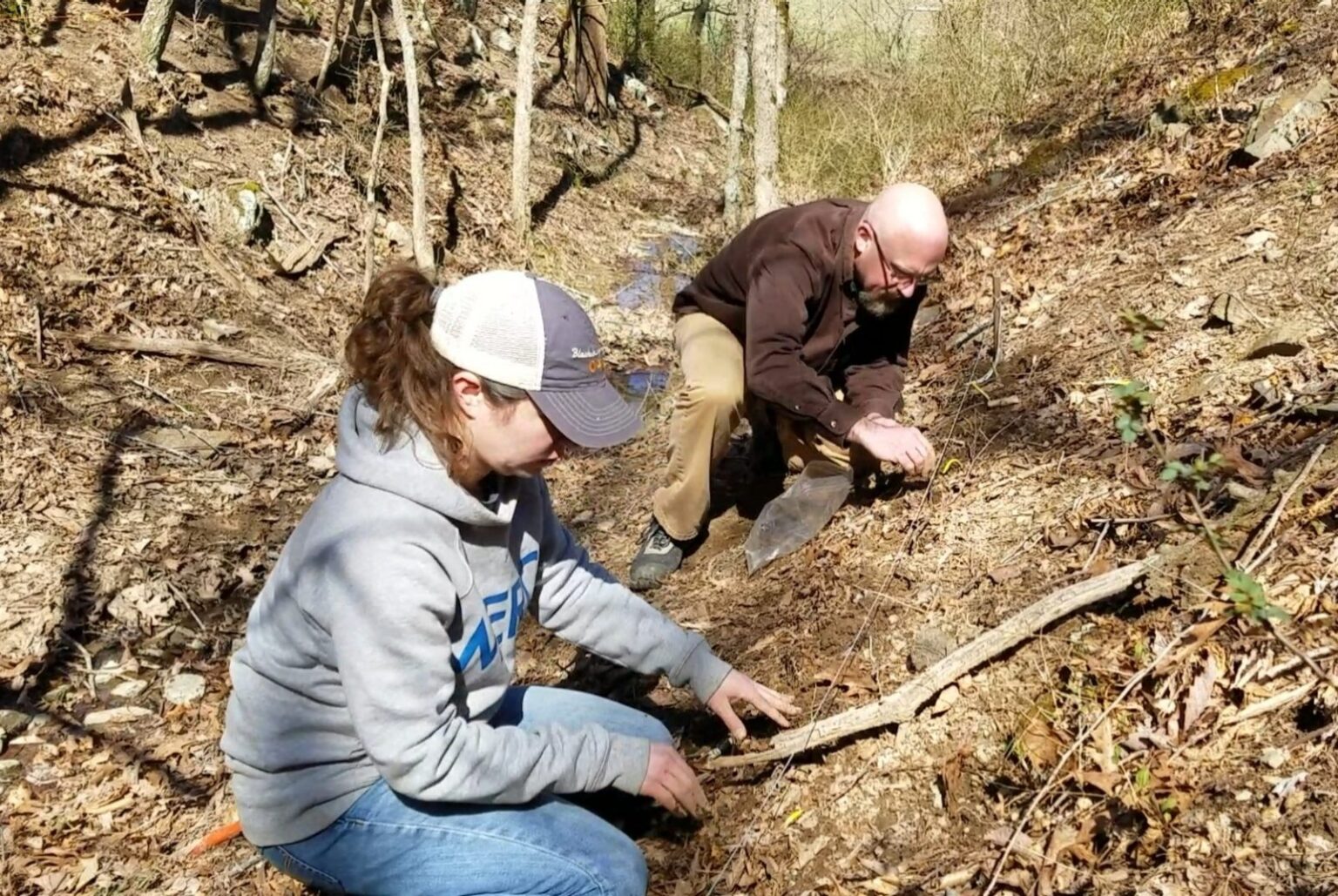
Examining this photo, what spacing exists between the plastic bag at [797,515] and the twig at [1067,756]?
1.60m

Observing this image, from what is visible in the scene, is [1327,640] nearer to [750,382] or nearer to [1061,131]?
[750,382]

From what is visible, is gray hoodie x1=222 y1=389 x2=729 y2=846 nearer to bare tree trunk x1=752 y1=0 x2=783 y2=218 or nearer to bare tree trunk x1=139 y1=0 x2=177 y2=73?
bare tree trunk x1=752 y1=0 x2=783 y2=218

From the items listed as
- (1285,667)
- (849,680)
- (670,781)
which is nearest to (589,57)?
(849,680)

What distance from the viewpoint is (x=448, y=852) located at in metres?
2.21

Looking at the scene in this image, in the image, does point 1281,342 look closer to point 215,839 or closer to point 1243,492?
point 1243,492

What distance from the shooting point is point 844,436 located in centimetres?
372

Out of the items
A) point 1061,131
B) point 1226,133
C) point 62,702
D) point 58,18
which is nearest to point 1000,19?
point 1061,131

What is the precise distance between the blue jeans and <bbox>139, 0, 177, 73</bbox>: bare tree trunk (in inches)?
300

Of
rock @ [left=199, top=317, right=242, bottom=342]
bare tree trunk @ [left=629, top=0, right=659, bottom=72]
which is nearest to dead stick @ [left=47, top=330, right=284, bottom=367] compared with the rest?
rock @ [left=199, top=317, right=242, bottom=342]

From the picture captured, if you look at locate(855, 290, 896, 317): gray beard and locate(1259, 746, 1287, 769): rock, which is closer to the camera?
locate(1259, 746, 1287, 769): rock

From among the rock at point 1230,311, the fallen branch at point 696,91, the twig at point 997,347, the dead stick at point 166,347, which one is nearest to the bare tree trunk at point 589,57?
the fallen branch at point 696,91

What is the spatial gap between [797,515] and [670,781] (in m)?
1.80

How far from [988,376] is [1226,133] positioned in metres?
2.82

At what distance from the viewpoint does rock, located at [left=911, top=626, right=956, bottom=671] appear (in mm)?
2953
